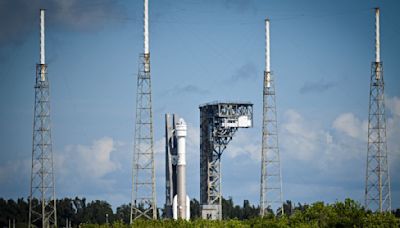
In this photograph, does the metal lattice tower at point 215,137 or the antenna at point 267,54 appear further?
the metal lattice tower at point 215,137

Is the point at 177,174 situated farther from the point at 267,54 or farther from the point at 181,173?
the point at 267,54

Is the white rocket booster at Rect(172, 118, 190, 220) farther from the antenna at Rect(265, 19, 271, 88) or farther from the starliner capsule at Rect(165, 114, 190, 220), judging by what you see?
the antenna at Rect(265, 19, 271, 88)

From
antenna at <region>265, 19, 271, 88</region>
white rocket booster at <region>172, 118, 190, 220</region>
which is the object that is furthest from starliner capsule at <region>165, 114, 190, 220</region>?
antenna at <region>265, 19, 271, 88</region>

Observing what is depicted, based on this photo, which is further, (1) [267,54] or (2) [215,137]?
(2) [215,137]

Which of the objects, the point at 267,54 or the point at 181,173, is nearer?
the point at 267,54

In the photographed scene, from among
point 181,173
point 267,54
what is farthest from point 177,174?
point 267,54

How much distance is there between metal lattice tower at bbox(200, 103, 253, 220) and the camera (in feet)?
500

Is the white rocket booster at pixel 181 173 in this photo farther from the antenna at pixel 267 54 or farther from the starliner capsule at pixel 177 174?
the antenna at pixel 267 54

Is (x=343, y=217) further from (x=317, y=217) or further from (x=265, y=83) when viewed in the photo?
(x=265, y=83)

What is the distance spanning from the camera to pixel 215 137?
6038 inches

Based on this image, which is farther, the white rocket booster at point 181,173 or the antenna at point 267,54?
the white rocket booster at point 181,173

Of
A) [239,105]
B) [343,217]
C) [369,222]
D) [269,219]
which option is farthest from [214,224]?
[239,105]

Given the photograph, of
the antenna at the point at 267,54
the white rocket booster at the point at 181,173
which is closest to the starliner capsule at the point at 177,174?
the white rocket booster at the point at 181,173

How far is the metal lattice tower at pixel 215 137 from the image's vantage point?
152250 millimetres
